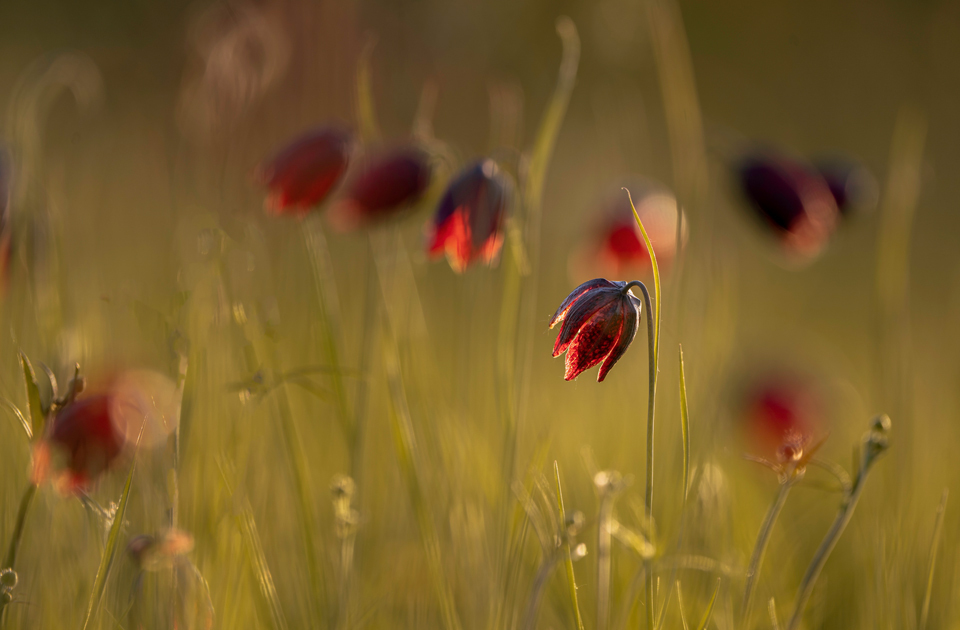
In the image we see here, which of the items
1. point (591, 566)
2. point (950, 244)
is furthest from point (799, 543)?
point (950, 244)

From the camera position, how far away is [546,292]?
2.46m

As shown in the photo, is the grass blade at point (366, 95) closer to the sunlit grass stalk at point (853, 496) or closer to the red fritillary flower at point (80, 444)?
the red fritillary flower at point (80, 444)

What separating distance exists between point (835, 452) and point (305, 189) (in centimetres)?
128

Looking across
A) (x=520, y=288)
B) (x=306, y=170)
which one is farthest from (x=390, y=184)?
(x=520, y=288)

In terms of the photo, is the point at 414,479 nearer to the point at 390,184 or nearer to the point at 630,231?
the point at 390,184

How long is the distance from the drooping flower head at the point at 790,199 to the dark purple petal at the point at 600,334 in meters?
0.64

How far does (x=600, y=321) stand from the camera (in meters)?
0.72

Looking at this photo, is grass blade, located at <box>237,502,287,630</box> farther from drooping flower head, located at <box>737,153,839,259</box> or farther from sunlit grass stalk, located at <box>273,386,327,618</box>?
drooping flower head, located at <box>737,153,839,259</box>

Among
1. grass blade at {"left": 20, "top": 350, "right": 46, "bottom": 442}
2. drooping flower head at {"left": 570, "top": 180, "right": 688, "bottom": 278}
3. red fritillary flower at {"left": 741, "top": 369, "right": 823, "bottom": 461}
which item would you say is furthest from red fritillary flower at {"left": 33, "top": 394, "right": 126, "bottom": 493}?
red fritillary flower at {"left": 741, "top": 369, "right": 823, "bottom": 461}

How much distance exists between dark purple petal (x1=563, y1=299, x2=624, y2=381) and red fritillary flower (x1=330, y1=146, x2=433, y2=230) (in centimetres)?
43

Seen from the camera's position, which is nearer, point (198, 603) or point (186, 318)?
point (198, 603)

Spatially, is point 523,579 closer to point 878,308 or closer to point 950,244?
point 878,308

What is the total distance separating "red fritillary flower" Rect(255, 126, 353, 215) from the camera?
1.05 metres

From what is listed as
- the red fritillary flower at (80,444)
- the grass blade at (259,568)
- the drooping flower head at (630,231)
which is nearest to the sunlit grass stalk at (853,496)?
the grass blade at (259,568)
